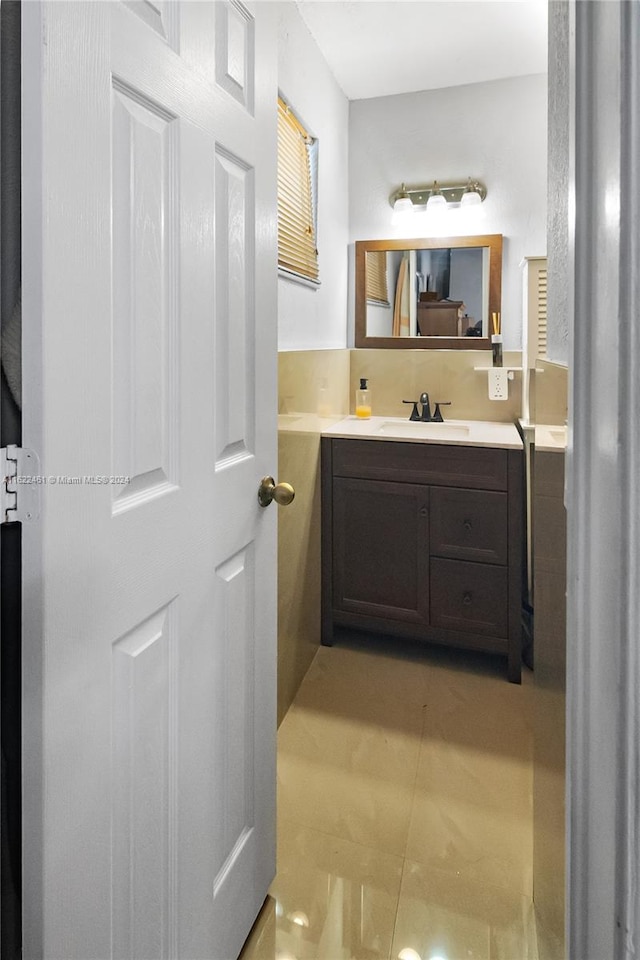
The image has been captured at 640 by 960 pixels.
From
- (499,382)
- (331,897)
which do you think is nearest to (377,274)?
(499,382)

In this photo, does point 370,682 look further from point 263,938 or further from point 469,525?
point 263,938

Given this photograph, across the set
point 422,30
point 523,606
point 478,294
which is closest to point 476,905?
point 523,606

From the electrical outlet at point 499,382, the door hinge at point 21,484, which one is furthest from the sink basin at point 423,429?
the door hinge at point 21,484

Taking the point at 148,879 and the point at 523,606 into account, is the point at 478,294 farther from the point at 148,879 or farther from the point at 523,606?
the point at 148,879

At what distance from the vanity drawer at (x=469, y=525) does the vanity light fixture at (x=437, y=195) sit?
4.68ft

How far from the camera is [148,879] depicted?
91cm

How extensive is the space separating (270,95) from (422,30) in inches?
63.5

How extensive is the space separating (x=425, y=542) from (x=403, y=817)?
107 cm

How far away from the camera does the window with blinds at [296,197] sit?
2.07 meters

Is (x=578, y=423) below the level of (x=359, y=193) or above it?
below

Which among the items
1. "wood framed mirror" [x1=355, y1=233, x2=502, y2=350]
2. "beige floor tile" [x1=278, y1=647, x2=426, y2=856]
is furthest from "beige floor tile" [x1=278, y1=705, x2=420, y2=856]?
"wood framed mirror" [x1=355, y1=233, x2=502, y2=350]

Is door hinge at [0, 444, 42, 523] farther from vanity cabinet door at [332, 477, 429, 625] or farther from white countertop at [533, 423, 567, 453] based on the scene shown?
vanity cabinet door at [332, 477, 429, 625]

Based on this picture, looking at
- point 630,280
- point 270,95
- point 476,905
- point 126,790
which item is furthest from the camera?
point 476,905

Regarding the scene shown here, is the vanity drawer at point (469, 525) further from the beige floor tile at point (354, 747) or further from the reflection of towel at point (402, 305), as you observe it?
the reflection of towel at point (402, 305)
